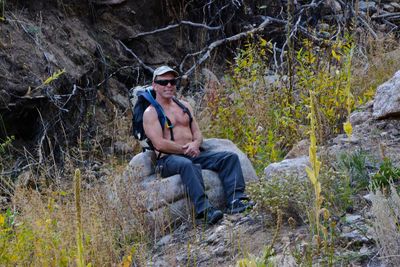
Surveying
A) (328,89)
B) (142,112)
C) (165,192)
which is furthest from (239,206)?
(328,89)

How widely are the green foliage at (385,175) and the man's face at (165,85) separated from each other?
2.52m

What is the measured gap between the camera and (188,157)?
21.5 ft

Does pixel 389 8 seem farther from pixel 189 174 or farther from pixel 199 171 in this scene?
pixel 189 174

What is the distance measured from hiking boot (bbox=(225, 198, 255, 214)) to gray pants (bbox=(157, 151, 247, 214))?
7 centimetres

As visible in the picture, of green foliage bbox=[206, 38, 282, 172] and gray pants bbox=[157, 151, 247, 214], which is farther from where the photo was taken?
green foliage bbox=[206, 38, 282, 172]

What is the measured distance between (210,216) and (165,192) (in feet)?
1.67

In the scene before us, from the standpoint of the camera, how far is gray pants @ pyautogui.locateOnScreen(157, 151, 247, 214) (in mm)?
5991

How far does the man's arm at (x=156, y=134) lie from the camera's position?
6484mm

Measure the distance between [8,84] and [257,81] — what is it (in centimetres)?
334

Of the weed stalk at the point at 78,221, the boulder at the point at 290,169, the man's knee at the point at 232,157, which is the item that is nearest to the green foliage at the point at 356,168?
the boulder at the point at 290,169

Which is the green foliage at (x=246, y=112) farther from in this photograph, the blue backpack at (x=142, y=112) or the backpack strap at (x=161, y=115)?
the backpack strap at (x=161, y=115)

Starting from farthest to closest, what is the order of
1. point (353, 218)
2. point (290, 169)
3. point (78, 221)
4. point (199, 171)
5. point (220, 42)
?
point (220, 42), point (199, 171), point (290, 169), point (353, 218), point (78, 221)

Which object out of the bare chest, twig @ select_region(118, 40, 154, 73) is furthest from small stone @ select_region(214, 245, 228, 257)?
twig @ select_region(118, 40, 154, 73)

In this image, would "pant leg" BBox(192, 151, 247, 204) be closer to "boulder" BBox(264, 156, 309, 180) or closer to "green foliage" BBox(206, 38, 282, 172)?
"boulder" BBox(264, 156, 309, 180)
